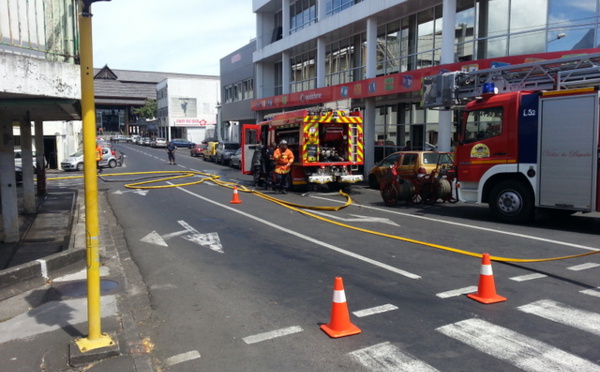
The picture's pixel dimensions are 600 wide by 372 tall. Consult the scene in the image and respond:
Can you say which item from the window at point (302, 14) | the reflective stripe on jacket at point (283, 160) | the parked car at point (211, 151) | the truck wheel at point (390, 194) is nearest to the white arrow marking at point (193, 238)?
the truck wheel at point (390, 194)

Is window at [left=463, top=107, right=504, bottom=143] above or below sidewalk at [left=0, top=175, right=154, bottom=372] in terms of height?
above

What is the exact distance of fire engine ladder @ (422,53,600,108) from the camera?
10.1m

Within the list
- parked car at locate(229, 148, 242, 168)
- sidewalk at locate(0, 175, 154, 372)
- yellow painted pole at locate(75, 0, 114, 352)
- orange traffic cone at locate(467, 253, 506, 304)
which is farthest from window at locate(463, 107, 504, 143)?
parked car at locate(229, 148, 242, 168)

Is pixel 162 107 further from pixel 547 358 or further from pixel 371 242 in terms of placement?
pixel 547 358

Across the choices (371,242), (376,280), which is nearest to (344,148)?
(371,242)

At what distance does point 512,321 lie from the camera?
16.7 feet

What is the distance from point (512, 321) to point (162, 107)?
8106cm

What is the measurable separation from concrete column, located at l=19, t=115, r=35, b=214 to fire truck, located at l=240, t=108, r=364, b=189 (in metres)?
8.30

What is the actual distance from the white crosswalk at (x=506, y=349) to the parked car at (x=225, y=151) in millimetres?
30108

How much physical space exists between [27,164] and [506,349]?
12949 mm

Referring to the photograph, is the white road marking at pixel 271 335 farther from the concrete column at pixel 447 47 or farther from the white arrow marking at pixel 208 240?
the concrete column at pixel 447 47

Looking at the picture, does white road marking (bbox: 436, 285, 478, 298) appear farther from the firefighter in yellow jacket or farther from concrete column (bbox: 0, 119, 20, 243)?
the firefighter in yellow jacket

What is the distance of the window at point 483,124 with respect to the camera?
11.1 m

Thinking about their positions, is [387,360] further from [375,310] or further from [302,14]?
[302,14]
